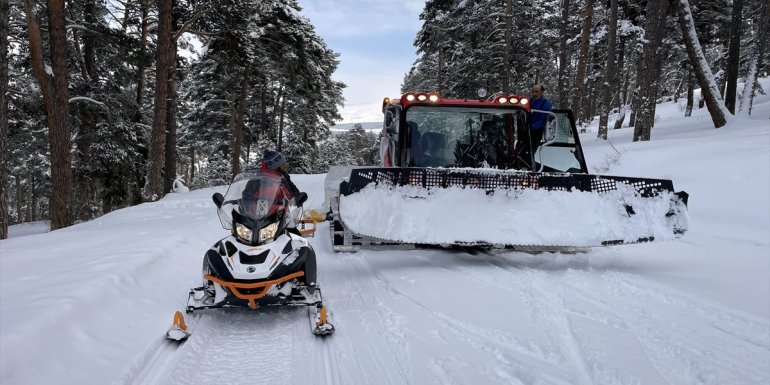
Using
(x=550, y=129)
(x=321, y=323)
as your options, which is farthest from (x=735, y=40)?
(x=321, y=323)

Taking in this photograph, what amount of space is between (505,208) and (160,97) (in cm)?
1229

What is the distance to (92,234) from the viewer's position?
7977mm

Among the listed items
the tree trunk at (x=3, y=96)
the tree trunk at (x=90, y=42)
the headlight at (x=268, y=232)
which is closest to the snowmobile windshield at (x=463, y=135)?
the headlight at (x=268, y=232)

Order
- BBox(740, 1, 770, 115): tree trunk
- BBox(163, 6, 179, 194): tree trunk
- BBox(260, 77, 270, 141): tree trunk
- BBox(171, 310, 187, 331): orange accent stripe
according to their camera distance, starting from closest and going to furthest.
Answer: BBox(171, 310, 187, 331): orange accent stripe, BBox(740, 1, 770, 115): tree trunk, BBox(163, 6, 179, 194): tree trunk, BBox(260, 77, 270, 141): tree trunk

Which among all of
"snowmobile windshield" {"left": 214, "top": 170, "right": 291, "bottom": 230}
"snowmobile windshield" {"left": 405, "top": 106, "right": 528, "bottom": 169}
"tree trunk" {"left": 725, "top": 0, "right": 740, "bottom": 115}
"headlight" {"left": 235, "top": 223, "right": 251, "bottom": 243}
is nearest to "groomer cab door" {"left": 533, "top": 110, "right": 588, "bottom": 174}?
"snowmobile windshield" {"left": 405, "top": 106, "right": 528, "bottom": 169}

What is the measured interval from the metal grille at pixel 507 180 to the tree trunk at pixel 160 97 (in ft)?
35.8

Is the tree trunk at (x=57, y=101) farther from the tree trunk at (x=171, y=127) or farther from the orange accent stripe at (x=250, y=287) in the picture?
the orange accent stripe at (x=250, y=287)

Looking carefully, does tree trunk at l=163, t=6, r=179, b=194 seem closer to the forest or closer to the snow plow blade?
the forest

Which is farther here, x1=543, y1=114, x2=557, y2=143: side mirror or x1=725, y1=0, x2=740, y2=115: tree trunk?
x1=725, y1=0, x2=740, y2=115: tree trunk

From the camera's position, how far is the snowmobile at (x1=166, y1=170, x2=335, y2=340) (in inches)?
174

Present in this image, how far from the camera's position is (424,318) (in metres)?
4.48

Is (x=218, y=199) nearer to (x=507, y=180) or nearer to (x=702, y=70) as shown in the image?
(x=507, y=180)

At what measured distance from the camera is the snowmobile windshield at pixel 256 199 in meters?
4.75

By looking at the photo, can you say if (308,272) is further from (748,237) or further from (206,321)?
(748,237)
